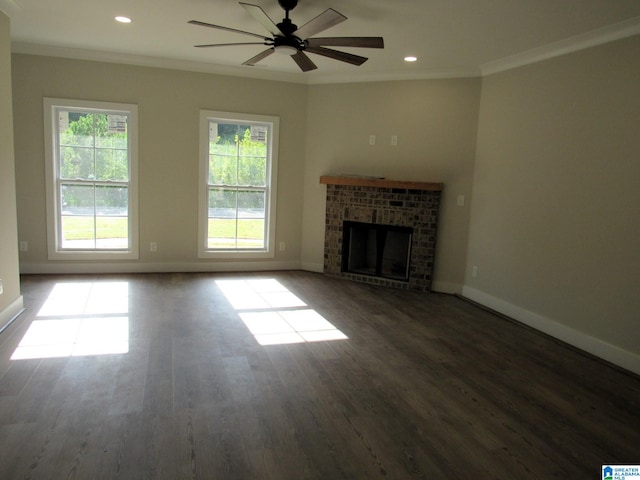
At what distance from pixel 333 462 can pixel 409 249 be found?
3.77 m

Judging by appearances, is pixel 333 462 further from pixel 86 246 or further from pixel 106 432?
pixel 86 246

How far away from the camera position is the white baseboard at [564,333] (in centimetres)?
336

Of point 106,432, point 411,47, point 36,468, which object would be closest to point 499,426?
point 106,432

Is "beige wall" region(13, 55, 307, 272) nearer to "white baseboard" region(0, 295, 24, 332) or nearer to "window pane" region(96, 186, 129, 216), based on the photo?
"window pane" region(96, 186, 129, 216)

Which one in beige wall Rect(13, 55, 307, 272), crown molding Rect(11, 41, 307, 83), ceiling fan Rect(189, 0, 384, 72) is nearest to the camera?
ceiling fan Rect(189, 0, 384, 72)

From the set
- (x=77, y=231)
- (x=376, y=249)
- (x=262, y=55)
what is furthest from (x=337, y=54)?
(x=77, y=231)

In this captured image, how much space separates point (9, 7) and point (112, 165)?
6.80 ft

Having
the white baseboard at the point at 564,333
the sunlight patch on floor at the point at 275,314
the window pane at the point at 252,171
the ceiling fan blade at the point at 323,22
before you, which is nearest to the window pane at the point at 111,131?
the window pane at the point at 252,171

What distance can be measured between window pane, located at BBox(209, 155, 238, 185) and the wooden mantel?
1.23 m

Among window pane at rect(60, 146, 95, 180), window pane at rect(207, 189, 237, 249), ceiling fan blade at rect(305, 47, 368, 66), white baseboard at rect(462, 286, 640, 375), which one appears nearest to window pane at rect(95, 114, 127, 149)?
window pane at rect(60, 146, 95, 180)

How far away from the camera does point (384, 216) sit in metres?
5.64

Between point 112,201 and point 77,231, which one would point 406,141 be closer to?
point 112,201

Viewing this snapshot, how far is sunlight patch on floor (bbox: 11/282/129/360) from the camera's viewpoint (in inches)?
127

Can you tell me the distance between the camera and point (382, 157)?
571 cm
